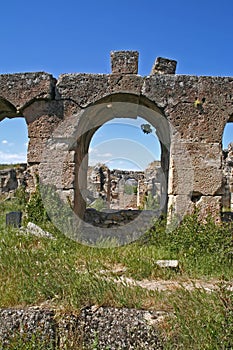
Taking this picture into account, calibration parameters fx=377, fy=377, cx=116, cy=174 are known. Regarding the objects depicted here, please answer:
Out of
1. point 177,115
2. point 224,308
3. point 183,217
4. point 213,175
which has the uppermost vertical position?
point 177,115

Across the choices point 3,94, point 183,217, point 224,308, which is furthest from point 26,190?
point 224,308

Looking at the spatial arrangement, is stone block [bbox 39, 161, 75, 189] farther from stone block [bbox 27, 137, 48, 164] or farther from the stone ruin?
the stone ruin

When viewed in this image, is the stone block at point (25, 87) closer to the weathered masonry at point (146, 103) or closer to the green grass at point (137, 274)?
the weathered masonry at point (146, 103)

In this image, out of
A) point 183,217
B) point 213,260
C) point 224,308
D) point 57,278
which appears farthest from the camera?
point 183,217

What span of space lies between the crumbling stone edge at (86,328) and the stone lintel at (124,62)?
16.0ft

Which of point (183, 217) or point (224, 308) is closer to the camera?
point (224, 308)

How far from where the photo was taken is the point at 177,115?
22.8 feet

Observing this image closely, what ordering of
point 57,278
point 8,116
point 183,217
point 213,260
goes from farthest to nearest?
1. point 8,116
2. point 183,217
3. point 213,260
4. point 57,278

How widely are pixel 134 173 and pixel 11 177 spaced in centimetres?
615

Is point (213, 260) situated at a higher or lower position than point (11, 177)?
lower

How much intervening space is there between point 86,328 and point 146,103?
4978 mm

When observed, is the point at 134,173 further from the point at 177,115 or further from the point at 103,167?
the point at 177,115

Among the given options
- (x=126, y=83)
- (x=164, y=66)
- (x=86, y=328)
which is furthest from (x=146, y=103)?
(x=86, y=328)

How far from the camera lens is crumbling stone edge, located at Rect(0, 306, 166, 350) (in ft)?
10.6
